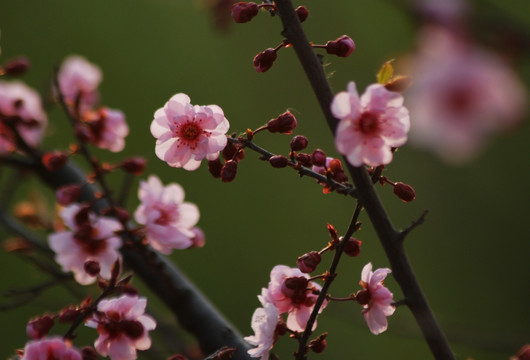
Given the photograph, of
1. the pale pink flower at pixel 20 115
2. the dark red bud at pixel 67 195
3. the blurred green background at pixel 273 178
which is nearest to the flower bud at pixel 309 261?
the dark red bud at pixel 67 195

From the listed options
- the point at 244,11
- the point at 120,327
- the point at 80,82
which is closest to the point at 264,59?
the point at 244,11

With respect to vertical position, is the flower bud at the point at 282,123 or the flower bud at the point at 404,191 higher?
the flower bud at the point at 282,123

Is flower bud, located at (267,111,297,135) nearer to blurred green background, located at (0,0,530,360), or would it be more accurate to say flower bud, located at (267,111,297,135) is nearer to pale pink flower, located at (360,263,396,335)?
pale pink flower, located at (360,263,396,335)

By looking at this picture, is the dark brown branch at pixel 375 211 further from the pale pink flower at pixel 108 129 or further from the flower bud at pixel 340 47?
the pale pink flower at pixel 108 129

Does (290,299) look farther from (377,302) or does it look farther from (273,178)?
(273,178)

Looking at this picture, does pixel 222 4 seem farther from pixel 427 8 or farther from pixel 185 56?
pixel 185 56

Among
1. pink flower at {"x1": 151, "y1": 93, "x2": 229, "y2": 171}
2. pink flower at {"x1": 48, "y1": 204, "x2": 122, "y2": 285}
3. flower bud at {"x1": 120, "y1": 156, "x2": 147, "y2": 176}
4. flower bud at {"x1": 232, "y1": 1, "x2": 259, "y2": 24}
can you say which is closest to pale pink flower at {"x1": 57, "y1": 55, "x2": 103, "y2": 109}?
flower bud at {"x1": 120, "y1": 156, "x2": 147, "y2": 176}
